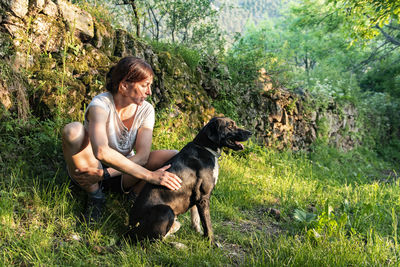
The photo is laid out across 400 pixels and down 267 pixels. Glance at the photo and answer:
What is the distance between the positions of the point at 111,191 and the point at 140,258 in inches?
47.0

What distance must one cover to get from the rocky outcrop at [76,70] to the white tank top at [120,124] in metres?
1.27

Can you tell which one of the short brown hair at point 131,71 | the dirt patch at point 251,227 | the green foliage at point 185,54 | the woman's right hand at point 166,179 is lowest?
the dirt patch at point 251,227

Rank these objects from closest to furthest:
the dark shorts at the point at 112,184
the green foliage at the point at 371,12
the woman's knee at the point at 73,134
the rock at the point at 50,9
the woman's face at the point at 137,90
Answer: the woman's knee at the point at 73,134, the woman's face at the point at 137,90, the dark shorts at the point at 112,184, the rock at the point at 50,9, the green foliage at the point at 371,12

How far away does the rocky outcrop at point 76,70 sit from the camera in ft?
12.0

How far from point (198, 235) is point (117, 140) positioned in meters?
1.30

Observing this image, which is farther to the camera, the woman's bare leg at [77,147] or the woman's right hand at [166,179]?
the woman's bare leg at [77,147]

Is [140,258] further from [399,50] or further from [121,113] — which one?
[399,50]

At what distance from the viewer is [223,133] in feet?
9.64

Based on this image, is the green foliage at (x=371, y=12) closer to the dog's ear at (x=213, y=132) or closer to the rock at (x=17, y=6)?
the dog's ear at (x=213, y=132)

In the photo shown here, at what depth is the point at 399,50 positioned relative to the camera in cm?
1825

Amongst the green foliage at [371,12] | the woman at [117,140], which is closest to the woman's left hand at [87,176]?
the woman at [117,140]

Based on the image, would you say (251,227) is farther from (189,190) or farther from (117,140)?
(117,140)

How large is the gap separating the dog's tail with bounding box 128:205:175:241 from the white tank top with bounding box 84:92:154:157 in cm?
85

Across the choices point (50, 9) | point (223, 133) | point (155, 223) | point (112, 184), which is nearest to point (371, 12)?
point (223, 133)
